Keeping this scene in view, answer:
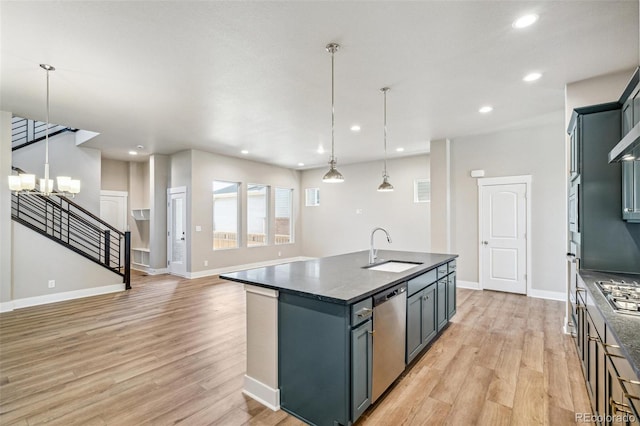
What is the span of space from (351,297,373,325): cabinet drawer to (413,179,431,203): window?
230 inches

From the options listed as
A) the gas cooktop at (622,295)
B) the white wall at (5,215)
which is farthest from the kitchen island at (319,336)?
the white wall at (5,215)

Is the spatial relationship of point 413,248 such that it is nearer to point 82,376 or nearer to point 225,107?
point 225,107

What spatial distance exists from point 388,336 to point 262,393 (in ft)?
3.58

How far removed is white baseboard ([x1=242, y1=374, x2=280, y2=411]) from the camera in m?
2.25

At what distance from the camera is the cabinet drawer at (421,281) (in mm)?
2727

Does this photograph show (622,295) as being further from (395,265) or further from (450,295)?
(450,295)

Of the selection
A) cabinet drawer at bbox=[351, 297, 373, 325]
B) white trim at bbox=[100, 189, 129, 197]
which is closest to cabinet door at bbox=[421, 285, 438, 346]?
cabinet drawer at bbox=[351, 297, 373, 325]

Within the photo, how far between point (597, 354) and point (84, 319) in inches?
222

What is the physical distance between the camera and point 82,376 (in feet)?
8.88

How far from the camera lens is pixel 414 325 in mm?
2818

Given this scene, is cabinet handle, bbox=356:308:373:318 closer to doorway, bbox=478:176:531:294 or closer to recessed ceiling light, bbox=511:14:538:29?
recessed ceiling light, bbox=511:14:538:29

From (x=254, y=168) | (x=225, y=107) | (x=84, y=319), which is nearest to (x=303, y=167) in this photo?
(x=254, y=168)

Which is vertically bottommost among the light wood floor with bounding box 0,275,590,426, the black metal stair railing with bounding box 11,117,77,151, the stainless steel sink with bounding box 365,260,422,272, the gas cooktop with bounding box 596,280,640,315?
the light wood floor with bounding box 0,275,590,426

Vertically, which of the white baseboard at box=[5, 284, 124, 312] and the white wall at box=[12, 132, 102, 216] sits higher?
the white wall at box=[12, 132, 102, 216]
